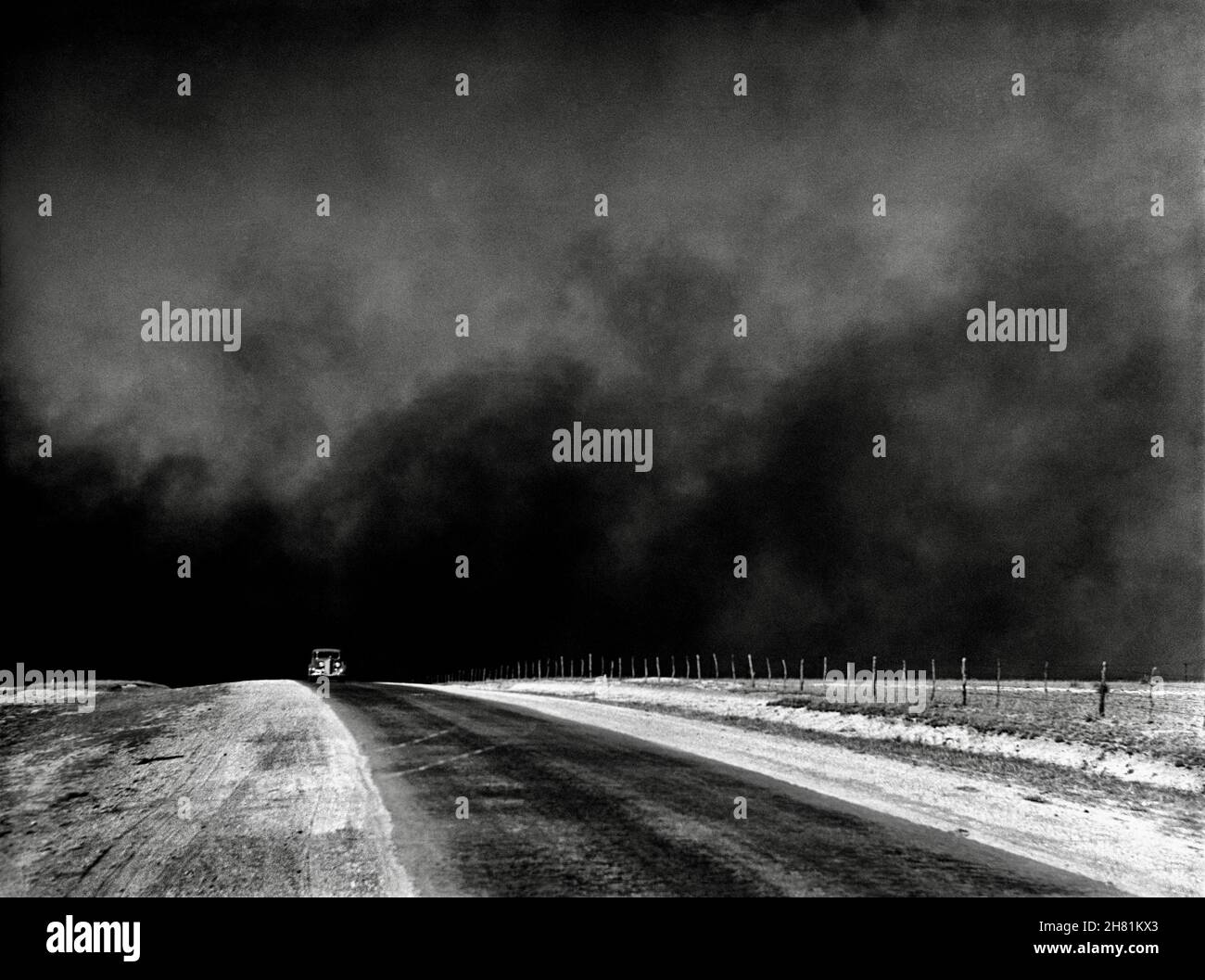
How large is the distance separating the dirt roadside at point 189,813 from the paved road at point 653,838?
63cm

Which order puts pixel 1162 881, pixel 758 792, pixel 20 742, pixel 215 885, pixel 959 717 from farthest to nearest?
pixel 959 717 < pixel 20 742 < pixel 758 792 < pixel 1162 881 < pixel 215 885

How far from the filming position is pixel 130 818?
351 inches

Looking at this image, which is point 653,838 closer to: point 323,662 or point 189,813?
point 189,813

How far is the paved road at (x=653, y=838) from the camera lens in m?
6.48

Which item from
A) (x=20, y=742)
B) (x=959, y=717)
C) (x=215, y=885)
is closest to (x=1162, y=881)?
(x=215, y=885)

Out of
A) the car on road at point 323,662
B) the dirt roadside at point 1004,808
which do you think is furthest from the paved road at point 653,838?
the car on road at point 323,662

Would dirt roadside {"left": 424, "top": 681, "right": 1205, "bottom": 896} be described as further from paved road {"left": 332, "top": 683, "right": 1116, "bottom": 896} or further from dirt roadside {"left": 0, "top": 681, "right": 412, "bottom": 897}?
dirt roadside {"left": 0, "top": 681, "right": 412, "bottom": 897}

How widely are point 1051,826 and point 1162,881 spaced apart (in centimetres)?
200

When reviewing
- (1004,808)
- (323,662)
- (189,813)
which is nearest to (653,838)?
(1004,808)

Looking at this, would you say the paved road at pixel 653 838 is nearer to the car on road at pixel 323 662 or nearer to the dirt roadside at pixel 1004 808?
the dirt roadside at pixel 1004 808

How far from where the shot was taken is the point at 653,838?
7.87 m

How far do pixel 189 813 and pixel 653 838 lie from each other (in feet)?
18.9
